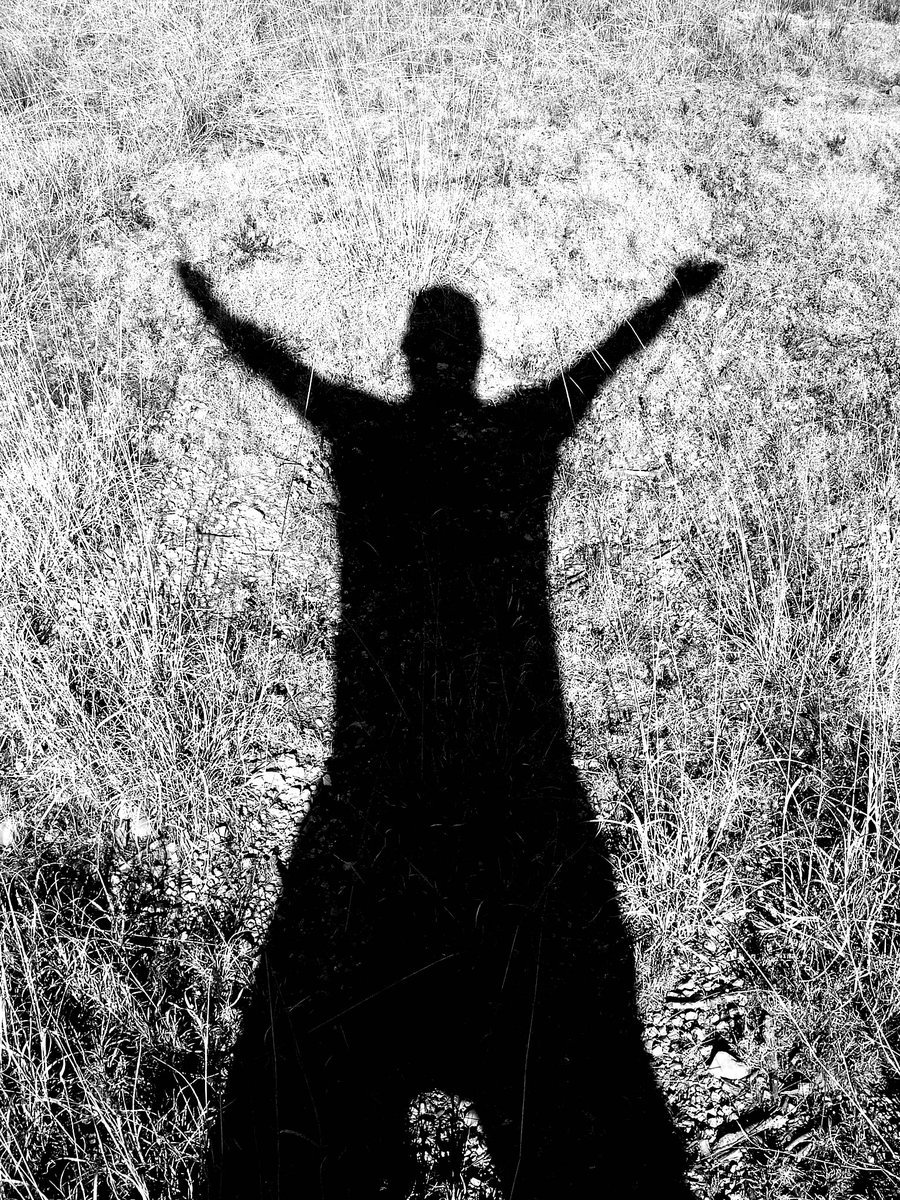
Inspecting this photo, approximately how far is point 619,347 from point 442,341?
0.98m

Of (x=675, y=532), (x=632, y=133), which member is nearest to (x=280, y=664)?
(x=675, y=532)

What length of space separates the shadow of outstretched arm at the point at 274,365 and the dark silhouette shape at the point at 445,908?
319mm

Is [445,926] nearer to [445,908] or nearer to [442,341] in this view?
[445,908]

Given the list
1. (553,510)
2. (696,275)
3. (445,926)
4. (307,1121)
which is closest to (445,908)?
(445,926)

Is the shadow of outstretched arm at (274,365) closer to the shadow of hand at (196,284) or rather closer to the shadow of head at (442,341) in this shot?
the shadow of hand at (196,284)

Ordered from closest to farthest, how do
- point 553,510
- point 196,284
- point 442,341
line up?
point 553,510, point 442,341, point 196,284

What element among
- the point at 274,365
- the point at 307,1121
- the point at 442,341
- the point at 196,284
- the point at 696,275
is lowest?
the point at 307,1121

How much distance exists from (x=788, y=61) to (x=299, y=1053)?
7343 mm

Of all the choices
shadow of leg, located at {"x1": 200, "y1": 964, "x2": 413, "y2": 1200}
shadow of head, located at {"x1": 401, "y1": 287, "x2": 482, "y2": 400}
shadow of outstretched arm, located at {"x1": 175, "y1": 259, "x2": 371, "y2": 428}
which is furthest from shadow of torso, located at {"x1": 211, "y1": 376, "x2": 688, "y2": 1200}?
shadow of head, located at {"x1": 401, "y1": 287, "x2": 482, "y2": 400}

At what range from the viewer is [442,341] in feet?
14.4

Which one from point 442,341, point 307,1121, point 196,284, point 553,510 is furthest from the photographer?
point 196,284

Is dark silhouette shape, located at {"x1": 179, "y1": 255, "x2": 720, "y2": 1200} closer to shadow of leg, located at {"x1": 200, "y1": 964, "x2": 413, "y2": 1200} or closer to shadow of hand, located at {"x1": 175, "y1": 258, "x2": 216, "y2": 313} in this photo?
shadow of leg, located at {"x1": 200, "y1": 964, "x2": 413, "y2": 1200}

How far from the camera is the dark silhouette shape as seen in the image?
6.50 ft

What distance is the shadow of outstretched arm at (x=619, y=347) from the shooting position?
408cm
